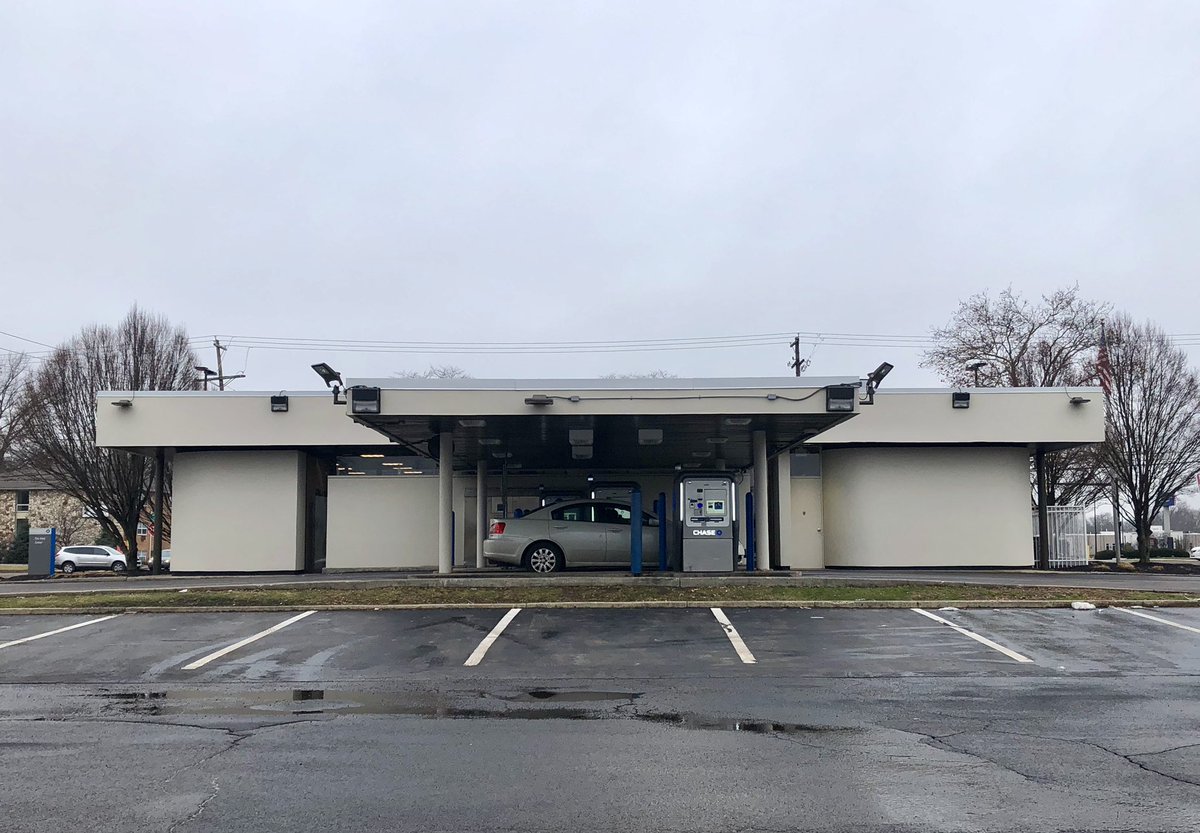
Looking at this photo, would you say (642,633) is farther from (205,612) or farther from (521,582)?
(205,612)

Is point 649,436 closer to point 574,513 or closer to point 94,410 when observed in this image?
point 574,513

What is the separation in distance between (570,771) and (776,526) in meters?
16.7

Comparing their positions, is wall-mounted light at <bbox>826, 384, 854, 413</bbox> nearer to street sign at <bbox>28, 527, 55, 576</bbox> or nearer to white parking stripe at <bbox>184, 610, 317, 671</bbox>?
white parking stripe at <bbox>184, 610, 317, 671</bbox>

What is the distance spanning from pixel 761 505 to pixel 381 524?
9.47 m

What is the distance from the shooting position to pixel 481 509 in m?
22.0

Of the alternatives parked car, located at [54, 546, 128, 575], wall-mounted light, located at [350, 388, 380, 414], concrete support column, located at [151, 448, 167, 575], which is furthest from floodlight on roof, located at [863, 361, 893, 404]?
parked car, located at [54, 546, 128, 575]

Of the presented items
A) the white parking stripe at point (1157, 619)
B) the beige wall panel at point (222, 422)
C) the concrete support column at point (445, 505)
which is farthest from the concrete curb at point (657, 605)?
the beige wall panel at point (222, 422)

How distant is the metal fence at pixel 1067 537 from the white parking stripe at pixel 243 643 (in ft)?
59.8

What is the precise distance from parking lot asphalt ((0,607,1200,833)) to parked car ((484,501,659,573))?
6077mm

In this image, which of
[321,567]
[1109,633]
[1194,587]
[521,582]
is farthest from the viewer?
[321,567]

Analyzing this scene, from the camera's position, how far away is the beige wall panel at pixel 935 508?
22.7 meters

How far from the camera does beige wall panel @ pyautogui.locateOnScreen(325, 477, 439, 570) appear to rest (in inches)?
916

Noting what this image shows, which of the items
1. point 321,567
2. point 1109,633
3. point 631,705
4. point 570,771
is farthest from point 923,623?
point 321,567

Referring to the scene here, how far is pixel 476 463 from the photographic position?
2320cm
